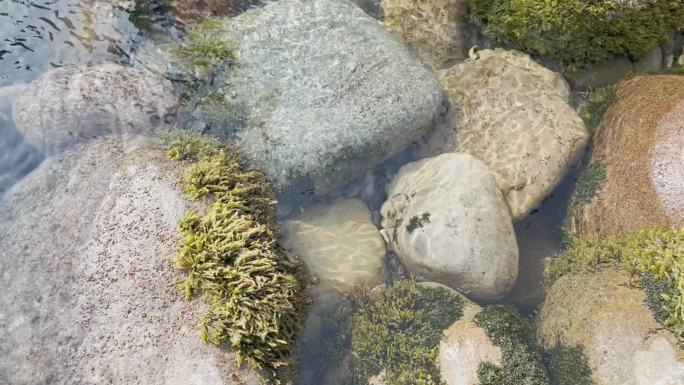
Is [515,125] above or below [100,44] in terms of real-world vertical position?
below

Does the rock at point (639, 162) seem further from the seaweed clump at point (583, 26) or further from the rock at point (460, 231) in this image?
the rock at point (460, 231)

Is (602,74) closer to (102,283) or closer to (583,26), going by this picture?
(583,26)

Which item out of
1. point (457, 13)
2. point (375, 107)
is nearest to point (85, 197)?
point (375, 107)

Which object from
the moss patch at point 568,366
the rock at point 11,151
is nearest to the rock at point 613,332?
the moss patch at point 568,366

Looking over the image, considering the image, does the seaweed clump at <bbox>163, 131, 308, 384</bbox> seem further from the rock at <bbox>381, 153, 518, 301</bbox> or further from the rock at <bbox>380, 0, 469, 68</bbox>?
the rock at <bbox>380, 0, 469, 68</bbox>

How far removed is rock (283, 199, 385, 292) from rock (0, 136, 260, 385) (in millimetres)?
2033

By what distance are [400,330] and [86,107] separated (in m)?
5.09

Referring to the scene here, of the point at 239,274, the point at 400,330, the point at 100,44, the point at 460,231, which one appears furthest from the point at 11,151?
the point at 460,231

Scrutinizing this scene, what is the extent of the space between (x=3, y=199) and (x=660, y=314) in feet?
25.9

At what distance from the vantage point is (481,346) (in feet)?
17.9

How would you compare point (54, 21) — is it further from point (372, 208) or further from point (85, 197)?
point (372, 208)

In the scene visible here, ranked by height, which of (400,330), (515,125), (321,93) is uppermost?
(321,93)

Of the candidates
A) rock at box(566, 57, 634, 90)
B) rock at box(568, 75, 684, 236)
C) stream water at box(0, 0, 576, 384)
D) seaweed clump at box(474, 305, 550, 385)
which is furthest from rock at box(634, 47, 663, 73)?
seaweed clump at box(474, 305, 550, 385)

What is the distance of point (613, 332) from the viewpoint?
5.11m
